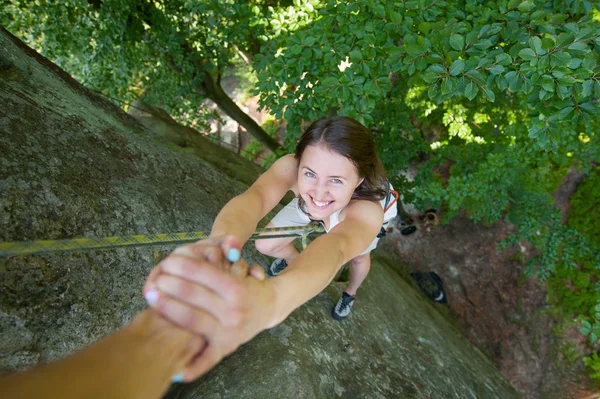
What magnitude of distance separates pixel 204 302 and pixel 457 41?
218 cm

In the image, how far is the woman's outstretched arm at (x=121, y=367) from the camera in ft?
2.54

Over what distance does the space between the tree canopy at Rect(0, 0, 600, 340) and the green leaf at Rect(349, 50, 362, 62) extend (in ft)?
0.05

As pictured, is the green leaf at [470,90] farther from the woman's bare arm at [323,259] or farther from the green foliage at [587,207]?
the green foliage at [587,207]

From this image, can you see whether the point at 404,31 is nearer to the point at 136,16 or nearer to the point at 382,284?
the point at 382,284

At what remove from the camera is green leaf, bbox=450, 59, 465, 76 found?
208 cm

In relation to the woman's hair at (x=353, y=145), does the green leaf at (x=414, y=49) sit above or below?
above

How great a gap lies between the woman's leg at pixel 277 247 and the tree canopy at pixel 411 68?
3.95ft

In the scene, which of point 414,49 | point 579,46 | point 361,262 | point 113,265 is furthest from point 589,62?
point 113,265

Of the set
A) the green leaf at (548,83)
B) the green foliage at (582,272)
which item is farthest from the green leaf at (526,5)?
the green foliage at (582,272)

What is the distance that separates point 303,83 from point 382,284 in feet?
9.72

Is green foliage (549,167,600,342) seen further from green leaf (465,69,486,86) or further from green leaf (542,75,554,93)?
green leaf (465,69,486,86)

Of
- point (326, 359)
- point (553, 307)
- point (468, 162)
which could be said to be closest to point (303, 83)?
point (326, 359)

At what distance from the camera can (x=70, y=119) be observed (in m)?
2.83

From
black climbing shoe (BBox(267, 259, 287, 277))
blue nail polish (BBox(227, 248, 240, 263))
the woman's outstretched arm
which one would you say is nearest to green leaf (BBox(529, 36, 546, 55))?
blue nail polish (BBox(227, 248, 240, 263))
